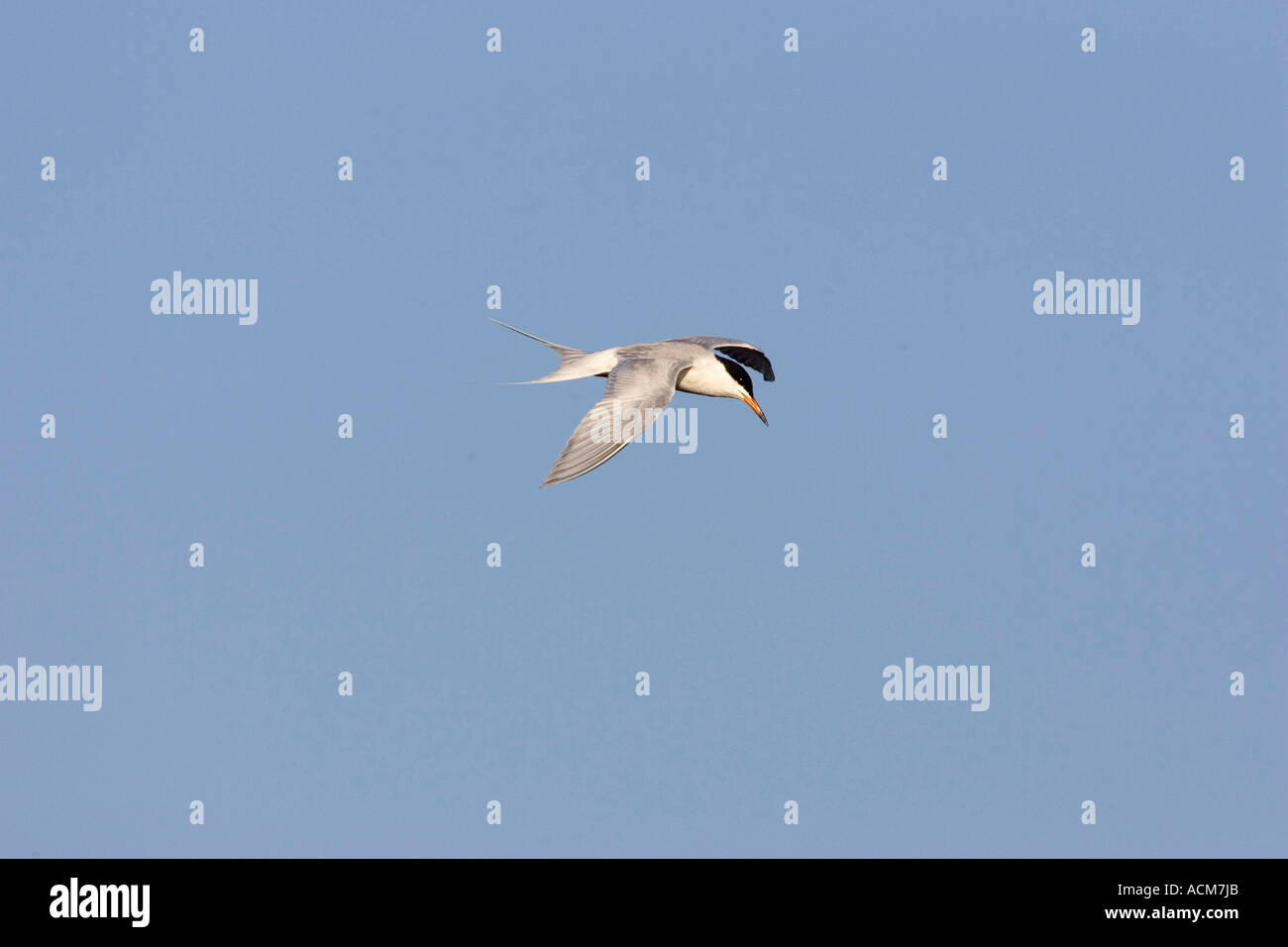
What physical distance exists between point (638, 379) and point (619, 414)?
105cm

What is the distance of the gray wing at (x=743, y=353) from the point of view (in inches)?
829

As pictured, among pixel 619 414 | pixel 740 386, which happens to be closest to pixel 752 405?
pixel 740 386

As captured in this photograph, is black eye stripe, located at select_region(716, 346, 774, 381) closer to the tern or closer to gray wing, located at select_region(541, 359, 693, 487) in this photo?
the tern

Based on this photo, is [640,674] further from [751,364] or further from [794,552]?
[751,364]

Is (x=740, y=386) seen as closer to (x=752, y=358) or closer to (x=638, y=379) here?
(x=752, y=358)

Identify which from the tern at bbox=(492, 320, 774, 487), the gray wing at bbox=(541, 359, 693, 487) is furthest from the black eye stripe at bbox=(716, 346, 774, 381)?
the gray wing at bbox=(541, 359, 693, 487)

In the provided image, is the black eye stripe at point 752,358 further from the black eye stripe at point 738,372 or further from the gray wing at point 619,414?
the gray wing at point 619,414

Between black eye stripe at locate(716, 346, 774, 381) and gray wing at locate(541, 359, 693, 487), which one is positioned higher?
black eye stripe at locate(716, 346, 774, 381)

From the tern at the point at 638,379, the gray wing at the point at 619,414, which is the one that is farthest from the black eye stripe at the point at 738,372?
the gray wing at the point at 619,414

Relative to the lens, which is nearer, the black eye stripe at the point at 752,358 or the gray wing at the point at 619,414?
the gray wing at the point at 619,414

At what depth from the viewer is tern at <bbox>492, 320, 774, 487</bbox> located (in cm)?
1689

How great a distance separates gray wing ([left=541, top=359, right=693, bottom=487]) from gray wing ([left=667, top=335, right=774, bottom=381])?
4.97 feet

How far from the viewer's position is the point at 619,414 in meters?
17.6

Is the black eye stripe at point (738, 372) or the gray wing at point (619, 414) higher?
the black eye stripe at point (738, 372)
